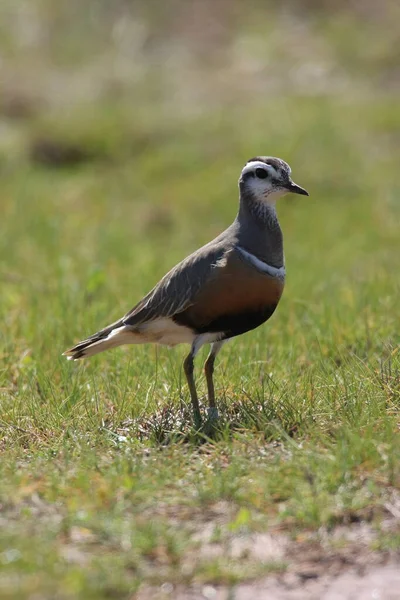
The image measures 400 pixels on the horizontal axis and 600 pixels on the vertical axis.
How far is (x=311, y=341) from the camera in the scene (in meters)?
6.54

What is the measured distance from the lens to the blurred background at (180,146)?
8.11m

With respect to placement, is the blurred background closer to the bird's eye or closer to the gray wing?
the gray wing

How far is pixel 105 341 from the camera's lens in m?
5.61

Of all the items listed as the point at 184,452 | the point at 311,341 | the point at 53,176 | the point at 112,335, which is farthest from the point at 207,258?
the point at 53,176

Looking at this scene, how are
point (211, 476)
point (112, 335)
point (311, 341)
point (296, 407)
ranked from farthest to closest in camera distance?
point (311, 341), point (112, 335), point (296, 407), point (211, 476)

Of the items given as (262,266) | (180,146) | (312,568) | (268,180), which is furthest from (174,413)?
(180,146)

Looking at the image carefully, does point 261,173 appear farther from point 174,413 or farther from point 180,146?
point 180,146

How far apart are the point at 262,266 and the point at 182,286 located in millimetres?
437

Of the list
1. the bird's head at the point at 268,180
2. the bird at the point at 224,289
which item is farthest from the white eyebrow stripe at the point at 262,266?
the bird's head at the point at 268,180

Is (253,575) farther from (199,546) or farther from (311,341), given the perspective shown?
(311,341)

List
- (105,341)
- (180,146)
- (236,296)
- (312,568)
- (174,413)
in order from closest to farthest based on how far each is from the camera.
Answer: (312,568) < (236,296) < (174,413) < (105,341) < (180,146)

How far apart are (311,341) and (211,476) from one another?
235 centimetres

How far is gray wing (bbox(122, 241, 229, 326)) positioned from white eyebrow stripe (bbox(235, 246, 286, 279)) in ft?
0.31

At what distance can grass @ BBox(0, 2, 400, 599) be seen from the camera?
3795mm
